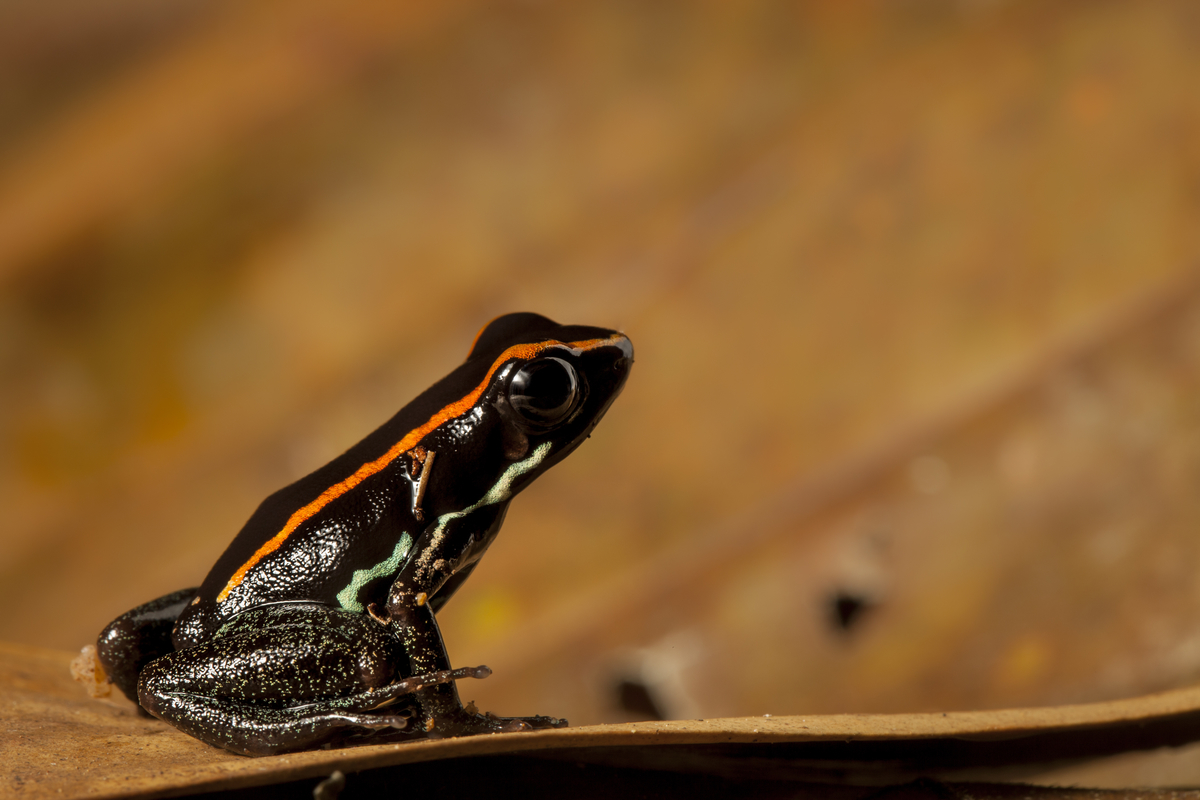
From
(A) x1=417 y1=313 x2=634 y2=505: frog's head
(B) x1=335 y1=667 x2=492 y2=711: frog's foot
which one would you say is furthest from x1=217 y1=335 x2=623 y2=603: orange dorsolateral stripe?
(B) x1=335 y1=667 x2=492 y2=711: frog's foot

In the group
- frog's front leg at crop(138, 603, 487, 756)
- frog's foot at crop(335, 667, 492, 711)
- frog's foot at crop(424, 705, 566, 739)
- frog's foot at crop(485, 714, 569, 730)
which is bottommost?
frog's foot at crop(485, 714, 569, 730)

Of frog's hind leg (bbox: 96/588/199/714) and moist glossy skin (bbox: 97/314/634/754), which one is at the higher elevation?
frog's hind leg (bbox: 96/588/199/714)

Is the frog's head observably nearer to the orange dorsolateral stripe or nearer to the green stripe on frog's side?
the orange dorsolateral stripe

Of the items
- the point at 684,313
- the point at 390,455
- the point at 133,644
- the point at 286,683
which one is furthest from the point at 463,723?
the point at 684,313

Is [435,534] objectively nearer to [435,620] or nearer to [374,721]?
[435,620]

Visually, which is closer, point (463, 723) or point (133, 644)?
point (463, 723)

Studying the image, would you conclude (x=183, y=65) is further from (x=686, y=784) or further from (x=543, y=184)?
(x=686, y=784)

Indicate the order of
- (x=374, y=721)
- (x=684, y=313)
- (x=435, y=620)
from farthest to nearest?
(x=684, y=313) < (x=435, y=620) < (x=374, y=721)

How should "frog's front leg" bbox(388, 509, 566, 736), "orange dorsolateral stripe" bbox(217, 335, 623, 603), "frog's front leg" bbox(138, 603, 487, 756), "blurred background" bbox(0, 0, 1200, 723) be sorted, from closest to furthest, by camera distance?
"frog's front leg" bbox(138, 603, 487, 756), "frog's front leg" bbox(388, 509, 566, 736), "orange dorsolateral stripe" bbox(217, 335, 623, 603), "blurred background" bbox(0, 0, 1200, 723)
